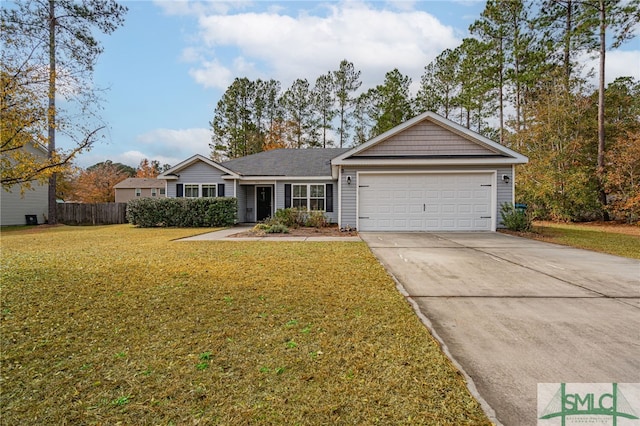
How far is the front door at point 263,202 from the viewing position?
55.2 feet

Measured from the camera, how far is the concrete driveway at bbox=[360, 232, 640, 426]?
211 centimetres

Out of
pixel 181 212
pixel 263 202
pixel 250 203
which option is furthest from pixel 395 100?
pixel 181 212

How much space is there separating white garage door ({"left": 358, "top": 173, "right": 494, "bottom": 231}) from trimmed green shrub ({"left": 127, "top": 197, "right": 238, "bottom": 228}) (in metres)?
6.92

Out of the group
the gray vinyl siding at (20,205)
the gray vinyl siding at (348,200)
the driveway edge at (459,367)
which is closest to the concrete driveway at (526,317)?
the driveway edge at (459,367)

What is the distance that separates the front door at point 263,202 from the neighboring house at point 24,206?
448 inches

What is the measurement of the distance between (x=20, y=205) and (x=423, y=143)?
22.1 metres

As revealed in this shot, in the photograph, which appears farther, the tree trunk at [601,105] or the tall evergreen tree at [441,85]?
the tall evergreen tree at [441,85]

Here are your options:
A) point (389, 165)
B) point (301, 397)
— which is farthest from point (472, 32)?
point (301, 397)

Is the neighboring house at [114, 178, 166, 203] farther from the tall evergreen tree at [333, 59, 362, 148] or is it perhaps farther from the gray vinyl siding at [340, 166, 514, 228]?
the gray vinyl siding at [340, 166, 514, 228]

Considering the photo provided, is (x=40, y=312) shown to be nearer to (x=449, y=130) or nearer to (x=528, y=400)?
(x=528, y=400)

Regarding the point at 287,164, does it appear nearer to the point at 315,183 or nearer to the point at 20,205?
the point at 315,183

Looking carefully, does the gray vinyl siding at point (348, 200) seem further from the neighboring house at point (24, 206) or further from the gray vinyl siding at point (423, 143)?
Answer: the neighboring house at point (24, 206)

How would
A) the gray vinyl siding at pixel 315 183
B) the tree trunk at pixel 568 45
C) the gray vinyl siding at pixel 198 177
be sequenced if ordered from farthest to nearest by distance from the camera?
the tree trunk at pixel 568 45
the gray vinyl siding at pixel 198 177
the gray vinyl siding at pixel 315 183

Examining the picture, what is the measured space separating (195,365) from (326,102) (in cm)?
2863
